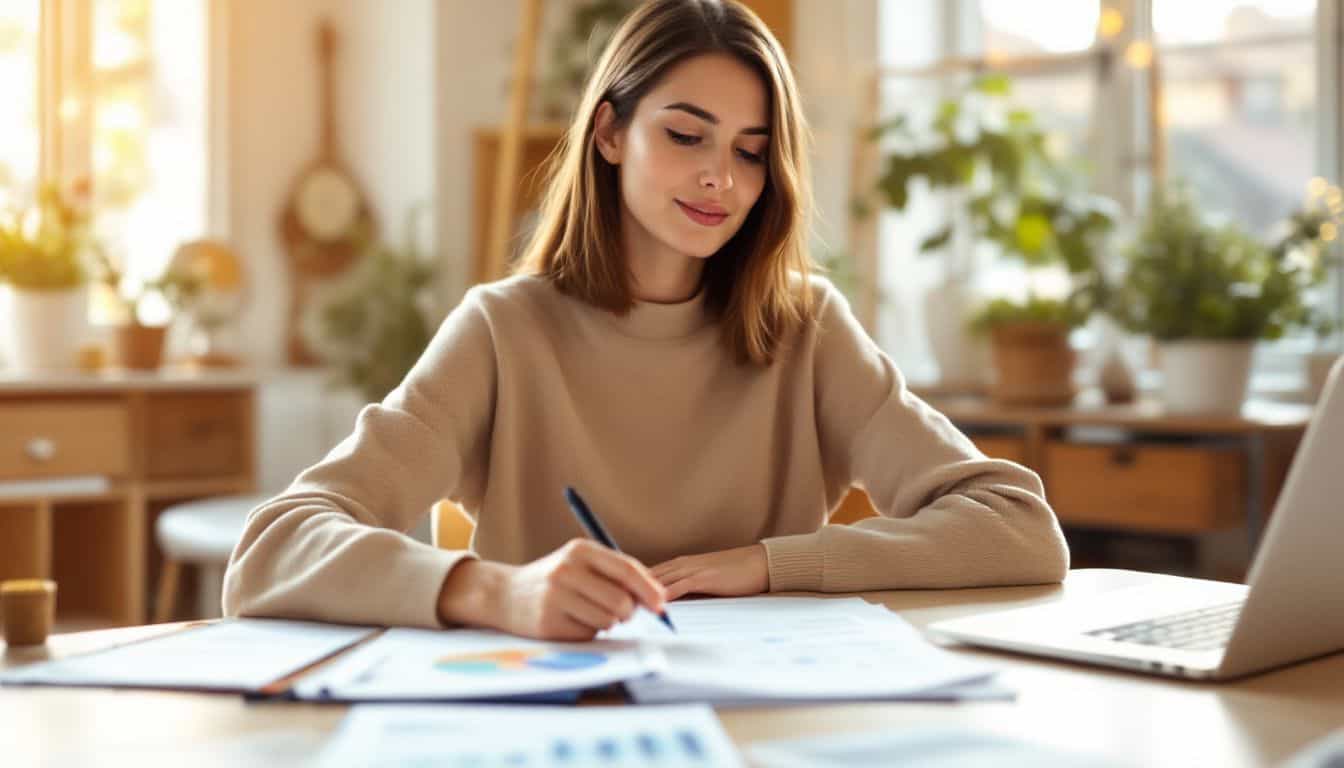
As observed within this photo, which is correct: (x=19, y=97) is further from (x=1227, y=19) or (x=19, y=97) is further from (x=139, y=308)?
(x=1227, y=19)

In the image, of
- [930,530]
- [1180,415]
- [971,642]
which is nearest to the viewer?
[971,642]

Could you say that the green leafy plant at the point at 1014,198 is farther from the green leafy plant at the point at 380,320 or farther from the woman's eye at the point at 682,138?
the woman's eye at the point at 682,138

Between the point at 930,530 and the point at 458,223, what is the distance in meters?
3.05

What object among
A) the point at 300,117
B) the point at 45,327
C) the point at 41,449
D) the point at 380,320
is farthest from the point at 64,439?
the point at 300,117

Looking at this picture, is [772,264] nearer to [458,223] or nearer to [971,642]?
[971,642]

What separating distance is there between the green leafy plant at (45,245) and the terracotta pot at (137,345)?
18 centimetres

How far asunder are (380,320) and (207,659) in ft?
10.1

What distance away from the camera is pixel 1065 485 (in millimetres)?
3074

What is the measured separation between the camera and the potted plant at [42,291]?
136 inches

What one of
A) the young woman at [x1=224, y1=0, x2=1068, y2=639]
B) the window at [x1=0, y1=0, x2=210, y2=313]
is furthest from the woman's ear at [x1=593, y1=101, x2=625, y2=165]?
the window at [x1=0, y1=0, x2=210, y2=313]

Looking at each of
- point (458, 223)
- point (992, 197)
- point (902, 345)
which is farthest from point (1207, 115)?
point (458, 223)

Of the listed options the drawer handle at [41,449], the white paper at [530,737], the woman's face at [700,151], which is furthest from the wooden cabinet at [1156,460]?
the white paper at [530,737]

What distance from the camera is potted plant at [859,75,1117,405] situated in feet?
10.5

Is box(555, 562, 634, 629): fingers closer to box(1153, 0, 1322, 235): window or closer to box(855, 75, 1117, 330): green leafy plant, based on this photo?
box(855, 75, 1117, 330): green leafy plant
